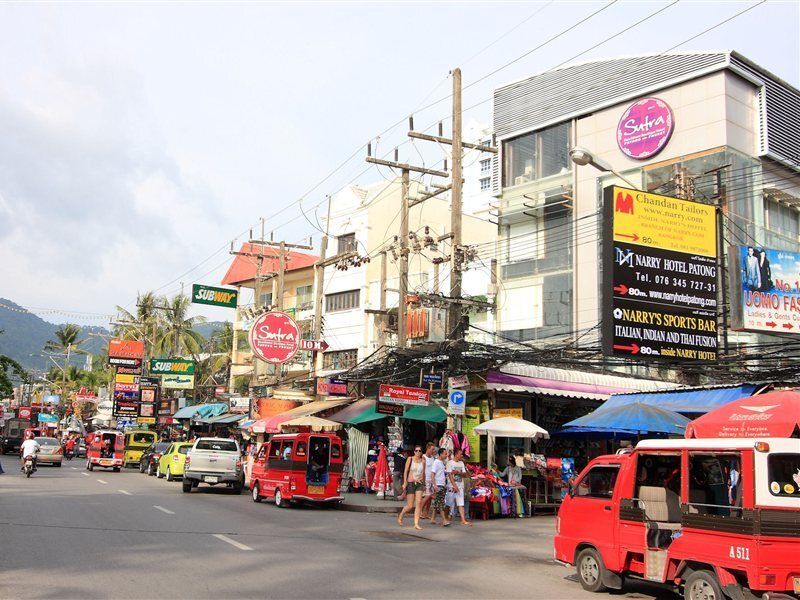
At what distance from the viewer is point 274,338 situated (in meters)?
31.0

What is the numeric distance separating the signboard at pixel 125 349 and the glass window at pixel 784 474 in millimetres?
54113

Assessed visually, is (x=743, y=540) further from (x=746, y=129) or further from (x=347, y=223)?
(x=347, y=223)

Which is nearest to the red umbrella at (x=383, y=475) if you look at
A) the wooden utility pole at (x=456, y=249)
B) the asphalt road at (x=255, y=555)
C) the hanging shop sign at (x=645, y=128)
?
the asphalt road at (x=255, y=555)

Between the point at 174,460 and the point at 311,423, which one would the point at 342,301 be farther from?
the point at 311,423

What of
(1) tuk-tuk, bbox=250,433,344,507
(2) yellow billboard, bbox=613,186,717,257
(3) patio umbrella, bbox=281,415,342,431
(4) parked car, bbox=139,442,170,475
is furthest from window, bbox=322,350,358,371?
(2) yellow billboard, bbox=613,186,717,257

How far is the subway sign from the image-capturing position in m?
48.7

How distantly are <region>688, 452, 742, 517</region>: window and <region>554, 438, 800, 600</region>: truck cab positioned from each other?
0.04 feet

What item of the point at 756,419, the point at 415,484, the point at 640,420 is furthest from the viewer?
the point at 640,420

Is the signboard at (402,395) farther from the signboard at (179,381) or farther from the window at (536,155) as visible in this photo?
the signboard at (179,381)

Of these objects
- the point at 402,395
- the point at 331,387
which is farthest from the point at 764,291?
the point at 331,387

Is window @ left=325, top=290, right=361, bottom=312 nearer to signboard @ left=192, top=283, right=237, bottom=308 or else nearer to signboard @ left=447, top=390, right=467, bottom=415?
signboard @ left=192, top=283, right=237, bottom=308

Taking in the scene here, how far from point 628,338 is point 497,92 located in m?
28.9

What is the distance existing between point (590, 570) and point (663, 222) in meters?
9.74

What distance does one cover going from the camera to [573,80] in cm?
3941
